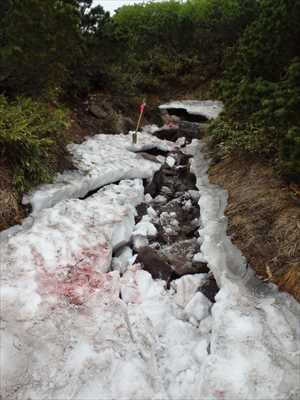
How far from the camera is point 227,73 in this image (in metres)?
6.21

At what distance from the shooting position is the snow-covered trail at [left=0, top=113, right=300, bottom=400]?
2566mm

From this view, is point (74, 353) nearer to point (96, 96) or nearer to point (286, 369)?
point (286, 369)

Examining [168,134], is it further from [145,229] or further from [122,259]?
[122,259]

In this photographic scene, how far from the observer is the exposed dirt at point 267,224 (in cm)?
344

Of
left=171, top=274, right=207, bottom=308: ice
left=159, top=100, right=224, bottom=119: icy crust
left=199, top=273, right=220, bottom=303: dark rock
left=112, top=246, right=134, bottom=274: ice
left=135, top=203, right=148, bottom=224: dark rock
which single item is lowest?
left=135, top=203, right=148, bottom=224: dark rock

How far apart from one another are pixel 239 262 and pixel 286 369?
1.33 m

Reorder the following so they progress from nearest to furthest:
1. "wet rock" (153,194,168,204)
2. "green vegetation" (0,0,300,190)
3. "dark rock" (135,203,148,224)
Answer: "green vegetation" (0,0,300,190) < "dark rock" (135,203,148,224) < "wet rock" (153,194,168,204)

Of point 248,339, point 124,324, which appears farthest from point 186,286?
point 248,339

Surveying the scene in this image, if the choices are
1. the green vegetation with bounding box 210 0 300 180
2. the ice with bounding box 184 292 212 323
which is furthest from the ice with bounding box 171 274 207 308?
the green vegetation with bounding box 210 0 300 180

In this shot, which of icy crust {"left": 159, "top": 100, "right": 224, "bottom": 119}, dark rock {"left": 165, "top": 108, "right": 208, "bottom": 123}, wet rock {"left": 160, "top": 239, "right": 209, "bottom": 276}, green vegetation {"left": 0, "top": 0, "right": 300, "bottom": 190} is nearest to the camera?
wet rock {"left": 160, "top": 239, "right": 209, "bottom": 276}

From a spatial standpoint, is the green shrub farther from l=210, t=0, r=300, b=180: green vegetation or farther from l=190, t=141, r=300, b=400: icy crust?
l=210, t=0, r=300, b=180: green vegetation

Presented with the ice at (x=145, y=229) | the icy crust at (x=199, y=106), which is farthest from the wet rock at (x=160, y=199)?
the icy crust at (x=199, y=106)

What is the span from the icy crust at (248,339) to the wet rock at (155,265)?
0.53 meters

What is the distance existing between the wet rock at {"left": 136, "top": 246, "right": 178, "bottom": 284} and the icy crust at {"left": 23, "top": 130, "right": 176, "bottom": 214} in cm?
171
